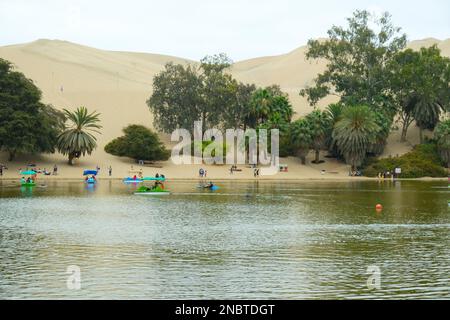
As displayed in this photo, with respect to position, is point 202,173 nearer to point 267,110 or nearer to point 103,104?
point 267,110

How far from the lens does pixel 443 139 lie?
105m

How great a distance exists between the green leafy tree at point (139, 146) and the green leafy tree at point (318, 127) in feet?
67.2

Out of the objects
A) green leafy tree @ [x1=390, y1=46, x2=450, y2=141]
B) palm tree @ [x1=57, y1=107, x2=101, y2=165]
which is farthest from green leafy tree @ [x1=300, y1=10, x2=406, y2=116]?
palm tree @ [x1=57, y1=107, x2=101, y2=165]

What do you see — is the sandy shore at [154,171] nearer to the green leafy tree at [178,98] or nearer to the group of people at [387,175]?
the group of people at [387,175]

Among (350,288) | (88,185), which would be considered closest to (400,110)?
(88,185)

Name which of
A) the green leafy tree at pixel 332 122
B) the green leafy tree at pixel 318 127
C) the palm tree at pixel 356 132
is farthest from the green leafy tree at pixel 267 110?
the palm tree at pixel 356 132

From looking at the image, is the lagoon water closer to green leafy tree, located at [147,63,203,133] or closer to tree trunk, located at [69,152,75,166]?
Answer: tree trunk, located at [69,152,75,166]

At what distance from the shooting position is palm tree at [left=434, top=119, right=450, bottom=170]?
10445 centimetres

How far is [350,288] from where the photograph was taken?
83.4 feet

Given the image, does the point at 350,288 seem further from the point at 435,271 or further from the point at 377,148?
the point at 377,148

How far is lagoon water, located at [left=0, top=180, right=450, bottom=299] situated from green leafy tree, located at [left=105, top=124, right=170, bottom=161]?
131 feet

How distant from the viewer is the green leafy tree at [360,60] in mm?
116188

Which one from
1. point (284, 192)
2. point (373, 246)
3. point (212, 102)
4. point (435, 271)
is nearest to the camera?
point (435, 271)
